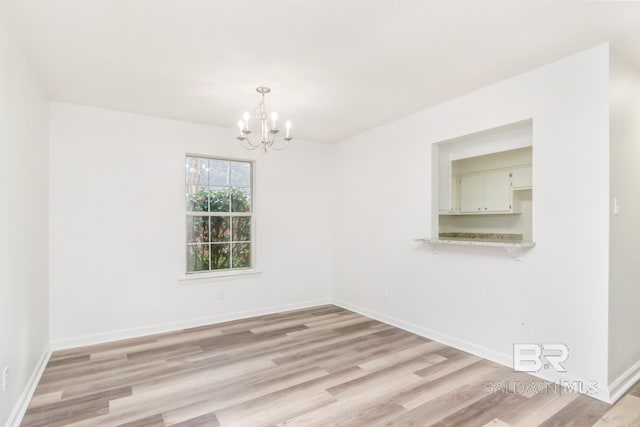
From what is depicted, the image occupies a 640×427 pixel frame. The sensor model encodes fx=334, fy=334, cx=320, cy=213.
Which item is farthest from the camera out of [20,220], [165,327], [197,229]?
[197,229]

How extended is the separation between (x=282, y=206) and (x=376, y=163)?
1.49 m

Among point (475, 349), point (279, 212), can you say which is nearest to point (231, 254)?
point (279, 212)

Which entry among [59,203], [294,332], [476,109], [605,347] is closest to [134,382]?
[294,332]

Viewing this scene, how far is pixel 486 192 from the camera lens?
4.78 meters

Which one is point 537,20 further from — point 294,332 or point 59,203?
point 59,203

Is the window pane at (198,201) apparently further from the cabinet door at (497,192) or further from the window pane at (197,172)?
the cabinet door at (497,192)

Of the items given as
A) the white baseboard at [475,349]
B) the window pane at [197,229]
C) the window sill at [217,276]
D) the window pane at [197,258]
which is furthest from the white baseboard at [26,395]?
the white baseboard at [475,349]

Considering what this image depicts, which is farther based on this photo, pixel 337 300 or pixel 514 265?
pixel 337 300

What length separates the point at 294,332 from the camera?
13.0 ft

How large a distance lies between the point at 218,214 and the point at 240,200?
0.38 meters

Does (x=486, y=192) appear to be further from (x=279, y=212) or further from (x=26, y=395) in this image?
(x=26, y=395)

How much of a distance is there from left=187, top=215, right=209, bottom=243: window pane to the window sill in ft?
1.48

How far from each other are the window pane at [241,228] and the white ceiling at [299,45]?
1705 mm

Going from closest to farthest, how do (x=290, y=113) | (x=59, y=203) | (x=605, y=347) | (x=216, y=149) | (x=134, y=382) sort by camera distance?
(x=605, y=347) < (x=134, y=382) < (x=59, y=203) < (x=290, y=113) < (x=216, y=149)
